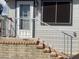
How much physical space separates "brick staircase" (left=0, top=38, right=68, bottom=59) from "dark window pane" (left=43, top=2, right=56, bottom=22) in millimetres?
5588

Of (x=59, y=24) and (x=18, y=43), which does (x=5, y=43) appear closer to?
(x=18, y=43)

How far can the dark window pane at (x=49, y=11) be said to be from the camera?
18.5m

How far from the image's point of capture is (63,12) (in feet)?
61.0

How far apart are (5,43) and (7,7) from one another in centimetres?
623

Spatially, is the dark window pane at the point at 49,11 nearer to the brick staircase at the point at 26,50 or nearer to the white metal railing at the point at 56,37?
the white metal railing at the point at 56,37

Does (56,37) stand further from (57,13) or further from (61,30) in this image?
(57,13)

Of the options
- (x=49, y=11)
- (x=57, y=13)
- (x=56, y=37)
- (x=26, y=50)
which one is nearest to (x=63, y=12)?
(x=57, y=13)

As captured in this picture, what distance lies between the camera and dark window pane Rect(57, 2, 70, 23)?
18.5m

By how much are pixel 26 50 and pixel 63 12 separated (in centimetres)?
622

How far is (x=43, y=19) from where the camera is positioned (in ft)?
61.0

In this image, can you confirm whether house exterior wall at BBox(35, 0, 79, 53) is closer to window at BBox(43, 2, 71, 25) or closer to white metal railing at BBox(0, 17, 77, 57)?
white metal railing at BBox(0, 17, 77, 57)

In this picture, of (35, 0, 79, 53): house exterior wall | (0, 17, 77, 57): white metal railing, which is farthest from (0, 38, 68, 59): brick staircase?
(35, 0, 79, 53): house exterior wall

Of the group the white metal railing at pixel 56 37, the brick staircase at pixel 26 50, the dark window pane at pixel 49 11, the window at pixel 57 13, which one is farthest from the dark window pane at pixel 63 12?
the brick staircase at pixel 26 50

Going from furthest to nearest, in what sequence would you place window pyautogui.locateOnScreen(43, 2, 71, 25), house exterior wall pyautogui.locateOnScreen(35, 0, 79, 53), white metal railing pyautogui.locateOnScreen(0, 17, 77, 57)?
1. window pyautogui.locateOnScreen(43, 2, 71, 25)
2. house exterior wall pyautogui.locateOnScreen(35, 0, 79, 53)
3. white metal railing pyautogui.locateOnScreen(0, 17, 77, 57)
